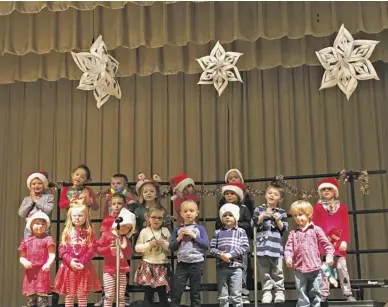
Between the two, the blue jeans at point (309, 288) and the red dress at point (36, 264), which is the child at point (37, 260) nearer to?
the red dress at point (36, 264)

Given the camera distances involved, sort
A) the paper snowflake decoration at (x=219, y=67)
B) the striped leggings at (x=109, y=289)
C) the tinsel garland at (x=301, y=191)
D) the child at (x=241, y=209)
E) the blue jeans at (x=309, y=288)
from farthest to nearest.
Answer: the paper snowflake decoration at (x=219, y=67)
the tinsel garland at (x=301, y=191)
the child at (x=241, y=209)
the striped leggings at (x=109, y=289)
the blue jeans at (x=309, y=288)

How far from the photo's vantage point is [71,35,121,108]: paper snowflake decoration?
656cm

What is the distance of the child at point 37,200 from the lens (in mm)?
5605

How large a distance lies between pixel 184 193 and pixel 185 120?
5.55ft

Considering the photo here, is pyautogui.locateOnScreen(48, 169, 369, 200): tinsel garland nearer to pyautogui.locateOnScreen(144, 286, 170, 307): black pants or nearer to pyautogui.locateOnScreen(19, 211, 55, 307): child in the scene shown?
pyautogui.locateOnScreen(19, 211, 55, 307): child

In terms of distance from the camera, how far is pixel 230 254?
15.8 feet

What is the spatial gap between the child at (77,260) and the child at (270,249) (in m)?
1.29

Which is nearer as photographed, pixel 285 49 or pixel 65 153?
pixel 285 49

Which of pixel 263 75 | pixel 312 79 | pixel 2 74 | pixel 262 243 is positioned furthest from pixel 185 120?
pixel 262 243

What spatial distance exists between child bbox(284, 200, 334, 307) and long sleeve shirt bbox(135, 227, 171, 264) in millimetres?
982

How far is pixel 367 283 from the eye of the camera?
5.11 metres

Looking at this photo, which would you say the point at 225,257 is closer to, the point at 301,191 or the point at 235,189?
the point at 235,189

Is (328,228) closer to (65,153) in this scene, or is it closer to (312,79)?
(312,79)

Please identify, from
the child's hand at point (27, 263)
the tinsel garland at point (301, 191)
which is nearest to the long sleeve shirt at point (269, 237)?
the tinsel garland at point (301, 191)
